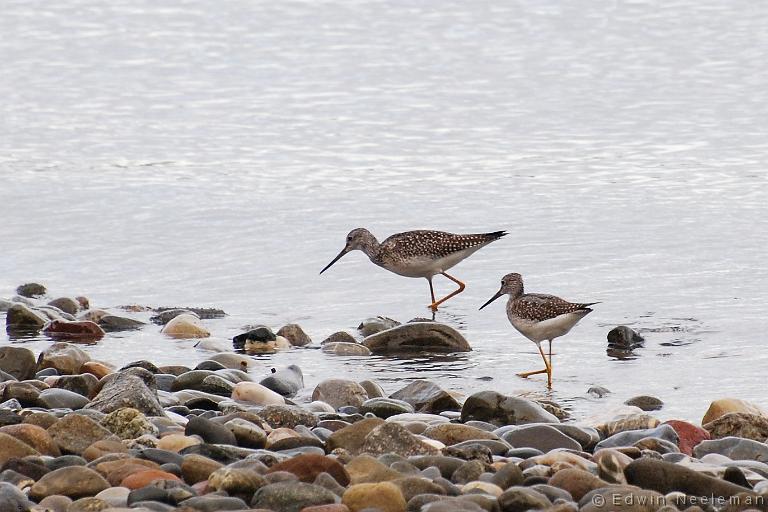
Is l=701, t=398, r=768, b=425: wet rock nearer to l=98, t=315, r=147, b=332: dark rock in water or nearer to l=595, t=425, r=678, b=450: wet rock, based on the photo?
l=595, t=425, r=678, b=450: wet rock

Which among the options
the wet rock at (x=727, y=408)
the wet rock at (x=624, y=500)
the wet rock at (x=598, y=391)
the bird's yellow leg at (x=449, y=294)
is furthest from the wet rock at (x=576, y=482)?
the bird's yellow leg at (x=449, y=294)

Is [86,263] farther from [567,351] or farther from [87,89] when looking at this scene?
[87,89]

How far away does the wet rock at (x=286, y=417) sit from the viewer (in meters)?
8.10

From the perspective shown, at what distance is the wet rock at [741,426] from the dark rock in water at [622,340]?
307 centimetres

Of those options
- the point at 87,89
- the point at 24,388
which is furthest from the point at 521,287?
the point at 87,89

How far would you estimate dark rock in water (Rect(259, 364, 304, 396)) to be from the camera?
9.91m

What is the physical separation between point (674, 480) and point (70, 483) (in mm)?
2903

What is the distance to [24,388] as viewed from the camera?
839cm

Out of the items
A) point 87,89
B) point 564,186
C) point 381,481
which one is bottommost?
point 381,481

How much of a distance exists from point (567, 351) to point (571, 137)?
9185 millimetres

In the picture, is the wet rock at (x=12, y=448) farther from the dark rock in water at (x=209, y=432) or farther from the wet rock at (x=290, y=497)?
the wet rock at (x=290, y=497)

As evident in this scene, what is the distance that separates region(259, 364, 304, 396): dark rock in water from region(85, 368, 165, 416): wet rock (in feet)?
5.37

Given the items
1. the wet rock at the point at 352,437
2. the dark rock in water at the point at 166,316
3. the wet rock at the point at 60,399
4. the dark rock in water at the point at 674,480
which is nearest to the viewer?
the dark rock in water at the point at 674,480

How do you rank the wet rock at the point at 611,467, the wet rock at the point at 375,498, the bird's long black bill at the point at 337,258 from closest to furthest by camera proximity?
the wet rock at the point at 375,498 < the wet rock at the point at 611,467 < the bird's long black bill at the point at 337,258
